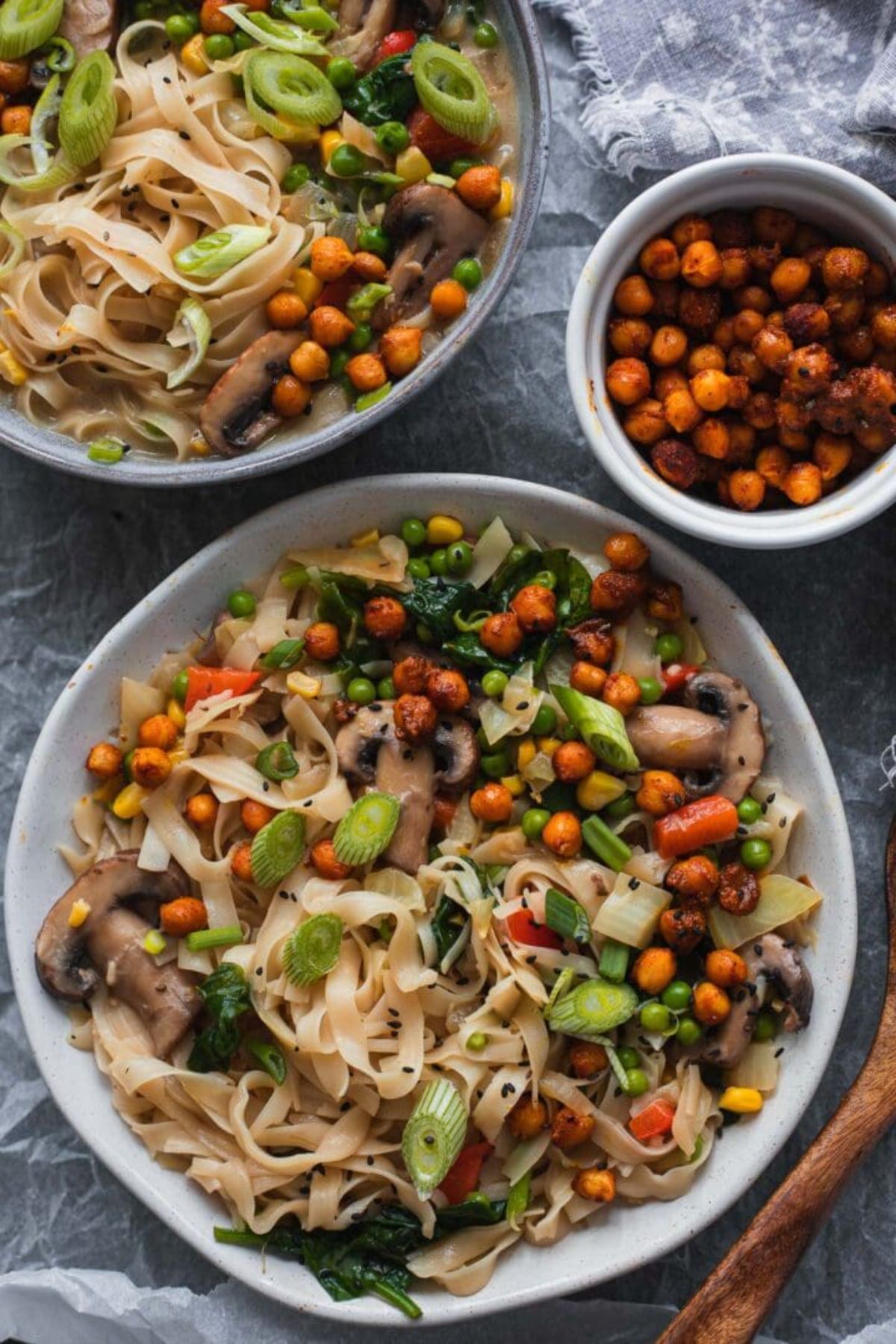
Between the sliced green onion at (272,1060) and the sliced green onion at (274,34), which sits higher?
the sliced green onion at (274,34)

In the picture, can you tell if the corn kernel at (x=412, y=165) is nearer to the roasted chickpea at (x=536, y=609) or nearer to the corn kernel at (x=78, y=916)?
the roasted chickpea at (x=536, y=609)

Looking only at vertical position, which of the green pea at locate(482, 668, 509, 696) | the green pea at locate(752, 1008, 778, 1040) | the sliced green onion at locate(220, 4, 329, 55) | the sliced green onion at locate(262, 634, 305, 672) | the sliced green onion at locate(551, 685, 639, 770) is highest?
the sliced green onion at locate(220, 4, 329, 55)

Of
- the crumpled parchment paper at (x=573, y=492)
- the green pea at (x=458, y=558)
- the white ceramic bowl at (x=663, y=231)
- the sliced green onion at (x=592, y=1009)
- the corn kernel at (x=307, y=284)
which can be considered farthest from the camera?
the crumpled parchment paper at (x=573, y=492)

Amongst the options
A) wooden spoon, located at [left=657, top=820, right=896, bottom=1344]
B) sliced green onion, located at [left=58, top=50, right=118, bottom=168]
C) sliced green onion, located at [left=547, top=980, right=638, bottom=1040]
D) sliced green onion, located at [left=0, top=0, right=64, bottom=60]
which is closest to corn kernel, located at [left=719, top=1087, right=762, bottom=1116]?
wooden spoon, located at [left=657, top=820, right=896, bottom=1344]

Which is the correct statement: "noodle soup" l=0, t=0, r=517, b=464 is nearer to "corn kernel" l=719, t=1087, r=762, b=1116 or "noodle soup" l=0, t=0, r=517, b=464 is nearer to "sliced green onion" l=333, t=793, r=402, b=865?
"sliced green onion" l=333, t=793, r=402, b=865

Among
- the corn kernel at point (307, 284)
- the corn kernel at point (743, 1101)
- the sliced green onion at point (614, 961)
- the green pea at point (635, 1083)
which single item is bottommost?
the green pea at point (635, 1083)

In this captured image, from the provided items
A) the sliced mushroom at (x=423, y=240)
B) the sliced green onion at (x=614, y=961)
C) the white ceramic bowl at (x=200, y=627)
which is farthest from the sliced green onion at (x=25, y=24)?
the sliced green onion at (x=614, y=961)

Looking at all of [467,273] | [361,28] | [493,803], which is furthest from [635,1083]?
[361,28]
